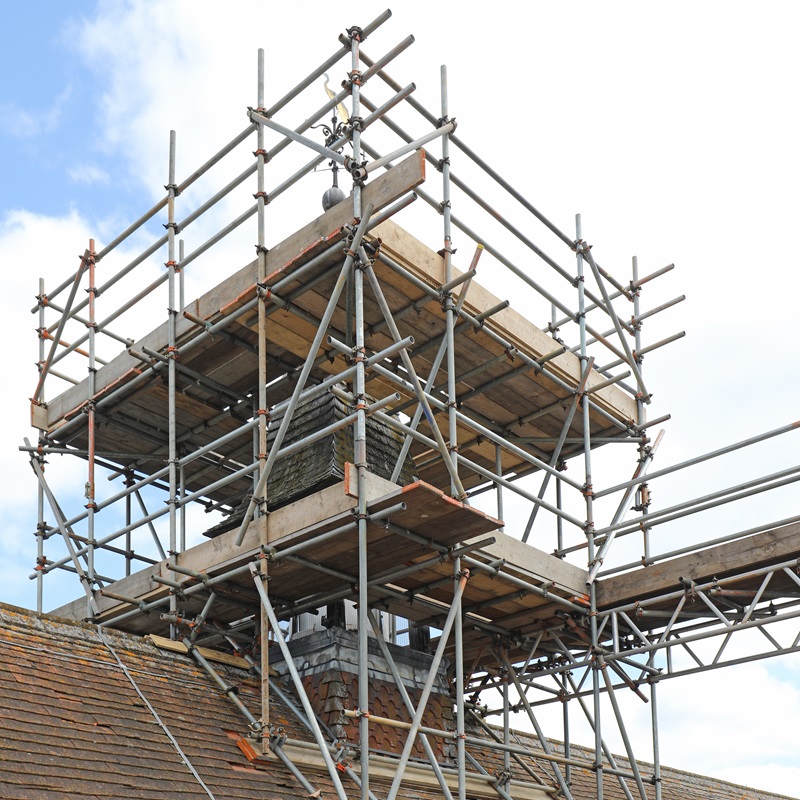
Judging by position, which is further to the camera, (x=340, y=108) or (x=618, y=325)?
(x=618, y=325)

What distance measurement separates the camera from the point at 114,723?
1007cm

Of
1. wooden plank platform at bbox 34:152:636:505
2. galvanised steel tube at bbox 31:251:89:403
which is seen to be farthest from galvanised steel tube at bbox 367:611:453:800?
galvanised steel tube at bbox 31:251:89:403

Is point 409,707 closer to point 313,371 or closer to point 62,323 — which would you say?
point 313,371

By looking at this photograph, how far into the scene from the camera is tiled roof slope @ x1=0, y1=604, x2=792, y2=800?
29.0 feet

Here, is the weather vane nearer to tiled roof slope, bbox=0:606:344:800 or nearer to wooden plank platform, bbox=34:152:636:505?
wooden plank platform, bbox=34:152:636:505

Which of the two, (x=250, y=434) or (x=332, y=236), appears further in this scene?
(x=250, y=434)

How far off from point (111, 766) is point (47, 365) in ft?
26.5

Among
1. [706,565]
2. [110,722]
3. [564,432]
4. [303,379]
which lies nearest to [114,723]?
[110,722]

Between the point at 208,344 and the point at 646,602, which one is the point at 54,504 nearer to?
the point at 208,344

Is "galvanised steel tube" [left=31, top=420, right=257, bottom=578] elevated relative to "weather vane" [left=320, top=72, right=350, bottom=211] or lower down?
lower down

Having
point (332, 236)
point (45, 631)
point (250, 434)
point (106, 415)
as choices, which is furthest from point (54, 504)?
point (332, 236)

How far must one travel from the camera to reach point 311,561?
11734 millimetres

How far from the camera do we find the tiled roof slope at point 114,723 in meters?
8.85

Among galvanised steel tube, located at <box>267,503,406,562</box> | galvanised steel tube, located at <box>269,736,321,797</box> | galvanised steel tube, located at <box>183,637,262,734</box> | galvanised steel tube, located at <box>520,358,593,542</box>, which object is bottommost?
galvanised steel tube, located at <box>269,736,321,797</box>
